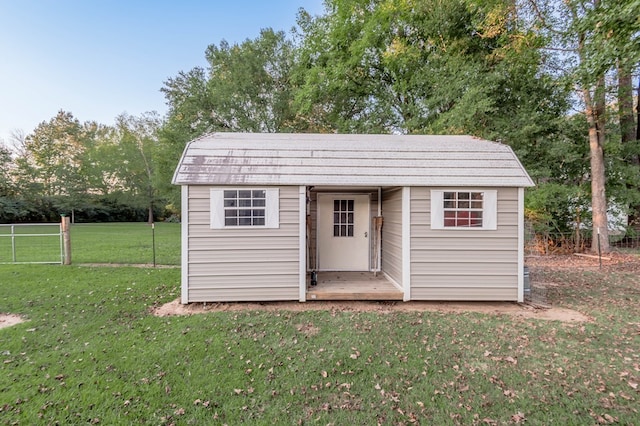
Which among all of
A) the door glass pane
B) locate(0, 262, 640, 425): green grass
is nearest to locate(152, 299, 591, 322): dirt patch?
locate(0, 262, 640, 425): green grass

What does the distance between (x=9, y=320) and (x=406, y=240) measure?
6128 millimetres

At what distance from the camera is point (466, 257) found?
16.3 ft

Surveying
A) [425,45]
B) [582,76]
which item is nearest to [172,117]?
[425,45]

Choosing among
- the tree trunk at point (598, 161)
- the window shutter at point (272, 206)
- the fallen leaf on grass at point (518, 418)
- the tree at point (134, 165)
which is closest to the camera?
the fallen leaf on grass at point (518, 418)

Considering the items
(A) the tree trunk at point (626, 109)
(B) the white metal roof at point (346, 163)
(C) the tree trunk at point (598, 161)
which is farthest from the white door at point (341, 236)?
(A) the tree trunk at point (626, 109)

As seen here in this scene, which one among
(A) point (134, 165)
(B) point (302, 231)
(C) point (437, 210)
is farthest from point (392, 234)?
(A) point (134, 165)

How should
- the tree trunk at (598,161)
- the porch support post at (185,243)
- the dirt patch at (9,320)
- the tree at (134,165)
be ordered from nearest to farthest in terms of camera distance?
the dirt patch at (9,320) < the porch support post at (185,243) < the tree trunk at (598,161) < the tree at (134,165)

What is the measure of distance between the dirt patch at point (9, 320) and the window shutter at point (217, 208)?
295 cm

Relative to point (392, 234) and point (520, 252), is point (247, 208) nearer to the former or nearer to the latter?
point (392, 234)

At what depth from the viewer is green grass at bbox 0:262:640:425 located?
2.36m

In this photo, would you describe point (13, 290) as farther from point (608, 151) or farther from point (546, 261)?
point (608, 151)

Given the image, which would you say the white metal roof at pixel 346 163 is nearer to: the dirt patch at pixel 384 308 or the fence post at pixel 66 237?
the dirt patch at pixel 384 308

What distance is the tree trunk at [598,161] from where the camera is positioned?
29.9 ft

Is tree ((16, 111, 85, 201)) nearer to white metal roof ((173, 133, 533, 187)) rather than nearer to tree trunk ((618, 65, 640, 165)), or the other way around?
white metal roof ((173, 133, 533, 187))
